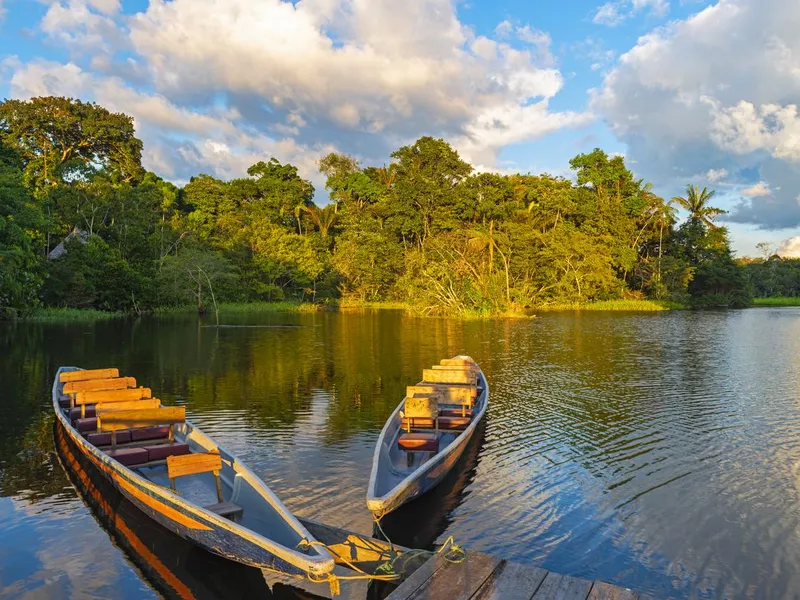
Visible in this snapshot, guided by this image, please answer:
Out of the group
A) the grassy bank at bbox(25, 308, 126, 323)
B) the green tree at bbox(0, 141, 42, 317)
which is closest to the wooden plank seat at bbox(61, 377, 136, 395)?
the green tree at bbox(0, 141, 42, 317)

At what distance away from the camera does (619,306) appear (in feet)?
196

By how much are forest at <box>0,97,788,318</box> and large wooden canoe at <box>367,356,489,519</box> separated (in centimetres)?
3256

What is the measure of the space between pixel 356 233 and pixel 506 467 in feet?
176

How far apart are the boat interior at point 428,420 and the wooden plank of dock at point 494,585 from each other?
2.22 meters

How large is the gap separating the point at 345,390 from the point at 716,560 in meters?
12.0

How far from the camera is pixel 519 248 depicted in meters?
58.1

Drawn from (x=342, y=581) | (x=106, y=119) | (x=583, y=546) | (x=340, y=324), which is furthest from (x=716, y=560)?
(x=106, y=119)

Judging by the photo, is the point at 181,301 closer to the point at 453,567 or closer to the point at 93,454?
the point at 93,454

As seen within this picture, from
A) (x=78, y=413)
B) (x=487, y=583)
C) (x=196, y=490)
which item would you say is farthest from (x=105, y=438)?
(x=487, y=583)

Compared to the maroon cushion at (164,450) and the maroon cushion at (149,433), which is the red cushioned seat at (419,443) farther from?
the maroon cushion at (149,433)

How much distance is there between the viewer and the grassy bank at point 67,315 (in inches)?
1622

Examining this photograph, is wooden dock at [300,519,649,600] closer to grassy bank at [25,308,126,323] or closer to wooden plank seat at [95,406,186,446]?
wooden plank seat at [95,406,186,446]

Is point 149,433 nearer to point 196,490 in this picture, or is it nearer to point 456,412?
point 196,490

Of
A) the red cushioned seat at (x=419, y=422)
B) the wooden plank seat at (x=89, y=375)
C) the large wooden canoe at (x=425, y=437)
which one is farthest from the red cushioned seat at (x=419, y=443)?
the wooden plank seat at (x=89, y=375)
